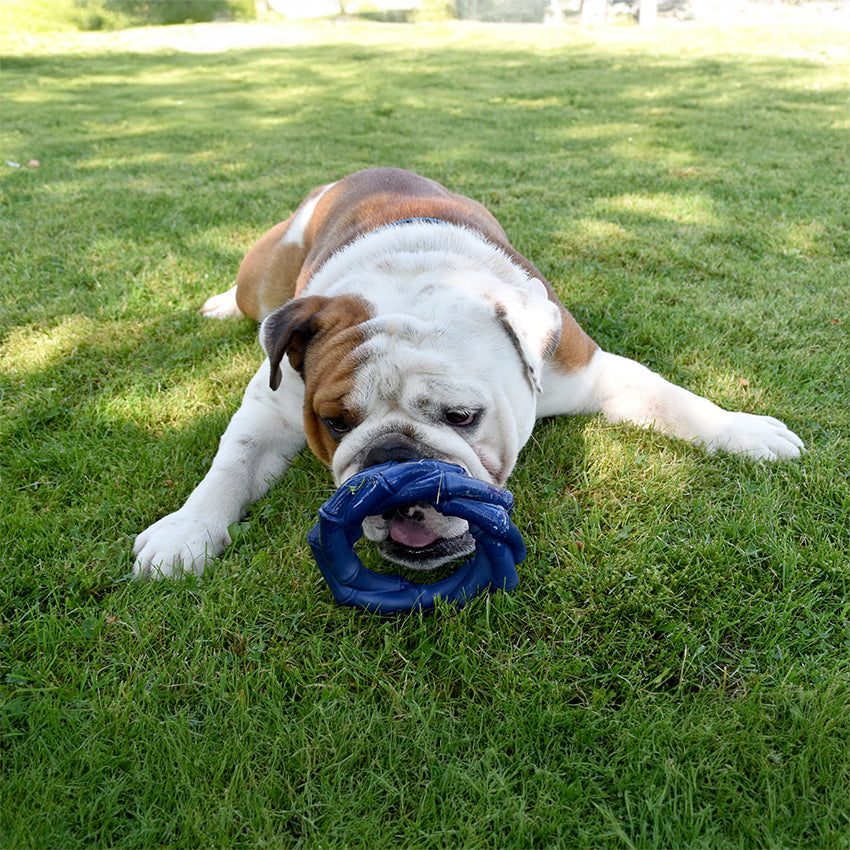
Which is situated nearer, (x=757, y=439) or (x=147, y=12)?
(x=757, y=439)

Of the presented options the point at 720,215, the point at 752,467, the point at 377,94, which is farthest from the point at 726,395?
the point at 377,94

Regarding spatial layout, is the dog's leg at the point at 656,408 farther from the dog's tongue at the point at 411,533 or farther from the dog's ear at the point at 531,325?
the dog's tongue at the point at 411,533

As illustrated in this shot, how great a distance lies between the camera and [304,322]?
3.05m

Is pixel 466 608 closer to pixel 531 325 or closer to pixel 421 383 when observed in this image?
pixel 421 383

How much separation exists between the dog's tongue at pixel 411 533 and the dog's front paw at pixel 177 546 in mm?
822

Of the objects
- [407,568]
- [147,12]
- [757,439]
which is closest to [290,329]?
[407,568]

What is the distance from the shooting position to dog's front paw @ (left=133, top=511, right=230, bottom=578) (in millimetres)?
2836

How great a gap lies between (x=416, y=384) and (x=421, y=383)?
2 centimetres

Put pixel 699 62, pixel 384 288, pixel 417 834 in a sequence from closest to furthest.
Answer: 1. pixel 417 834
2. pixel 384 288
3. pixel 699 62

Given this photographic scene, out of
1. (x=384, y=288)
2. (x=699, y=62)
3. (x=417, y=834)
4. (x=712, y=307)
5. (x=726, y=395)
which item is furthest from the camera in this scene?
(x=699, y=62)

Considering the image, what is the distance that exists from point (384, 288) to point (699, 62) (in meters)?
17.2

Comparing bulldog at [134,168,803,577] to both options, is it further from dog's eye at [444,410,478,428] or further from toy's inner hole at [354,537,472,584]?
toy's inner hole at [354,537,472,584]

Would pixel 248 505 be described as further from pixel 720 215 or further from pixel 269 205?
pixel 720 215

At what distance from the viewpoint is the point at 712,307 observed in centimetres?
487
